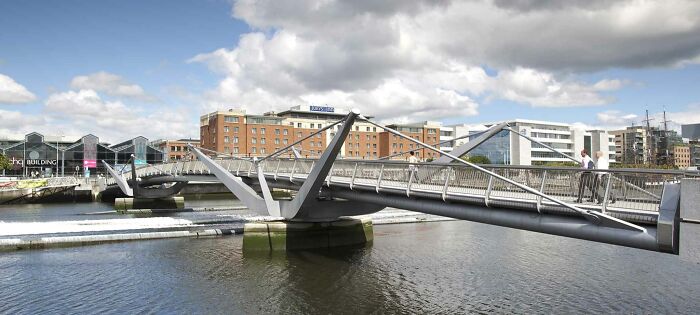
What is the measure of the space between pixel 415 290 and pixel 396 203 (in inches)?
Answer: 133

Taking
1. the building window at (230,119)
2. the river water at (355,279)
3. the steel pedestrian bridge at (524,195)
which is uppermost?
the building window at (230,119)

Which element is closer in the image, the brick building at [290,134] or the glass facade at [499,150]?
the brick building at [290,134]

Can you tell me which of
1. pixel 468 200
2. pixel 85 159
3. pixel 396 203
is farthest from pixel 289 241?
pixel 85 159

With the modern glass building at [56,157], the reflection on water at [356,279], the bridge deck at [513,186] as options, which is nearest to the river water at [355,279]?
the reflection on water at [356,279]

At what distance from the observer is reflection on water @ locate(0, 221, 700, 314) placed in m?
18.0

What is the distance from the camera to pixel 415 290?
2014 centimetres

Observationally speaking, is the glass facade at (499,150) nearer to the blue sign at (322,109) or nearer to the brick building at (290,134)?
the brick building at (290,134)

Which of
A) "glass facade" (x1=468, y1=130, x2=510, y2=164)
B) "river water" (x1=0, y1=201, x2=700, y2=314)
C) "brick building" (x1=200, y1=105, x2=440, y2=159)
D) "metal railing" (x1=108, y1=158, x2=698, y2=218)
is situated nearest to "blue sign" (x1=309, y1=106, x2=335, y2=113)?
"brick building" (x1=200, y1=105, x2=440, y2=159)

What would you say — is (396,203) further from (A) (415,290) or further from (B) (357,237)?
(B) (357,237)

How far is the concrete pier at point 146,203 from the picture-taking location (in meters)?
56.9

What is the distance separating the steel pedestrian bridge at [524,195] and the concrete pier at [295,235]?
39.0 inches

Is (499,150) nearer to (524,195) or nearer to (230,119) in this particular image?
(230,119)

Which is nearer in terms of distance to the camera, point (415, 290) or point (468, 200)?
point (468, 200)

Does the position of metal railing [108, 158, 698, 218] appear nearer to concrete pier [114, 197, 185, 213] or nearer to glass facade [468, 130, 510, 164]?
concrete pier [114, 197, 185, 213]
